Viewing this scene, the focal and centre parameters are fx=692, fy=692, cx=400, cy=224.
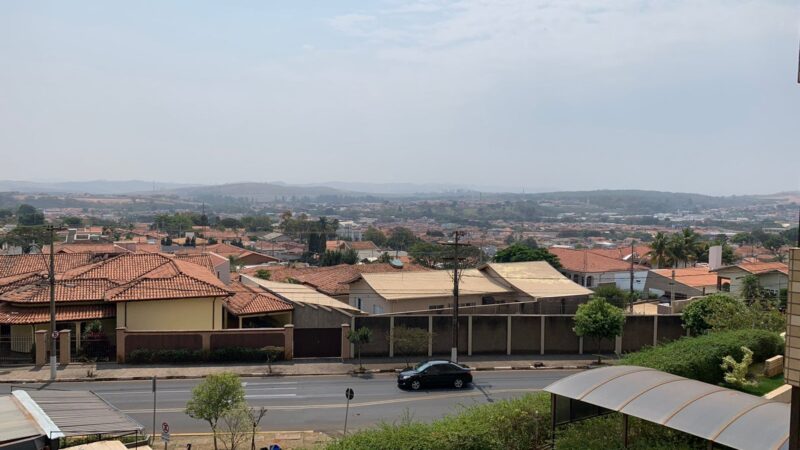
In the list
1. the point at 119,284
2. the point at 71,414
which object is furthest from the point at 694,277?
the point at 71,414

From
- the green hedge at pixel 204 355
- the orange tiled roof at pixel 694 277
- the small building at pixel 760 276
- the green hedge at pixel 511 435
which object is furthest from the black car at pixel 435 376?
the orange tiled roof at pixel 694 277

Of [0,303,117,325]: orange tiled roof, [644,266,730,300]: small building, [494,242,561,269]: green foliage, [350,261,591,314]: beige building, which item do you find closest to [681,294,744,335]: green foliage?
[350,261,591,314]: beige building

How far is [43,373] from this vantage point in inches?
1240

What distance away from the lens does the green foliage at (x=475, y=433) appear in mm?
13430

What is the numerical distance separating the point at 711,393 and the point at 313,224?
186036 millimetres

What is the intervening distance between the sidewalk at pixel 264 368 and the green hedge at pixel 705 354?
1295cm

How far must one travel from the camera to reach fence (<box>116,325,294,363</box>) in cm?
3388

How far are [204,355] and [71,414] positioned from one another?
18.6 meters

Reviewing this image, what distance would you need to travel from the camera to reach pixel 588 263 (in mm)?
90750

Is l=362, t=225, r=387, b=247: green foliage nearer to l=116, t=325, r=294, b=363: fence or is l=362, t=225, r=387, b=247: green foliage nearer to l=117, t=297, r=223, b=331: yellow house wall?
l=117, t=297, r=223, b=331: yellow house wall

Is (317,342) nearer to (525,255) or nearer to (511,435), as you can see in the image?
(511,435)

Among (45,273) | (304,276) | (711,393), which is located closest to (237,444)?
(711,393)

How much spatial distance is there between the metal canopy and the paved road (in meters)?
6.71

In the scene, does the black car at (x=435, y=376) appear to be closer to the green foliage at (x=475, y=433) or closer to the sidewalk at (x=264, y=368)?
the sidewalk at (x=264, y=368)
